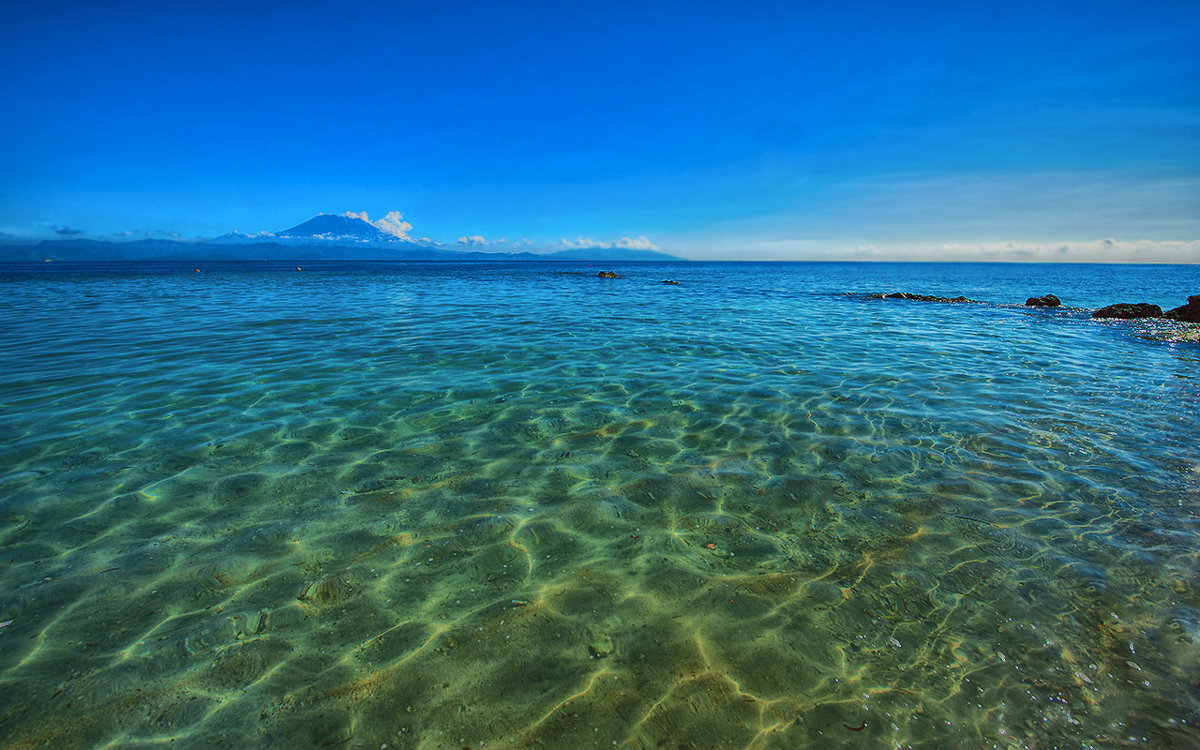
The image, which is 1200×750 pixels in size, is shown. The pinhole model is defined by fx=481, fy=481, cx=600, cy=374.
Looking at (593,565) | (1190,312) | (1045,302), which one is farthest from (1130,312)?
(593,565)

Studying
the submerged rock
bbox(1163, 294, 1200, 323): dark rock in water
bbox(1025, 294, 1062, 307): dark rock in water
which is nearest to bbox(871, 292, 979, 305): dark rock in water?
bbox(1025, 294, 1062, 307): dark rock in water

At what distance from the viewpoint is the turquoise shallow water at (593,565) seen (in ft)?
9.43

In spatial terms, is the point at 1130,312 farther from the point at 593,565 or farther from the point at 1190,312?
the point at 593,565

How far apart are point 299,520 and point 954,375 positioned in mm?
12821

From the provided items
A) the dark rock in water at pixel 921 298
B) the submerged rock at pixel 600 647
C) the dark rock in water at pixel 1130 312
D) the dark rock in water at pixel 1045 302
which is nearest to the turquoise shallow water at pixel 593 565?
the submerged rock at pixel 600 647

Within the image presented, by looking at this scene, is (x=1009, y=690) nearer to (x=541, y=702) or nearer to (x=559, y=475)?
(x=541, y=702)

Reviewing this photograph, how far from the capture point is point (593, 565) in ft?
13.8

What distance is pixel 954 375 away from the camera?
36.2 ft

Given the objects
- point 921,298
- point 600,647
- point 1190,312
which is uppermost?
point 921,298

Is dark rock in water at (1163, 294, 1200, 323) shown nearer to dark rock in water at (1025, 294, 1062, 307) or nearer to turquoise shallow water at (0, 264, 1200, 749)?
dark rock in water at (1025, 294, 1062, 307)

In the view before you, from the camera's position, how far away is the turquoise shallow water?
2.87 metres

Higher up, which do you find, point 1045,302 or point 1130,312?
point 1045,302

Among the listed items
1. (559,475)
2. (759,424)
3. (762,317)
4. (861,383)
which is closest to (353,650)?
(559,475)

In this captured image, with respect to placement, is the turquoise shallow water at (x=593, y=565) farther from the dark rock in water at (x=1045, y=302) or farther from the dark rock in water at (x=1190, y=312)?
the dark rock in water at (x=1045, y=302)
